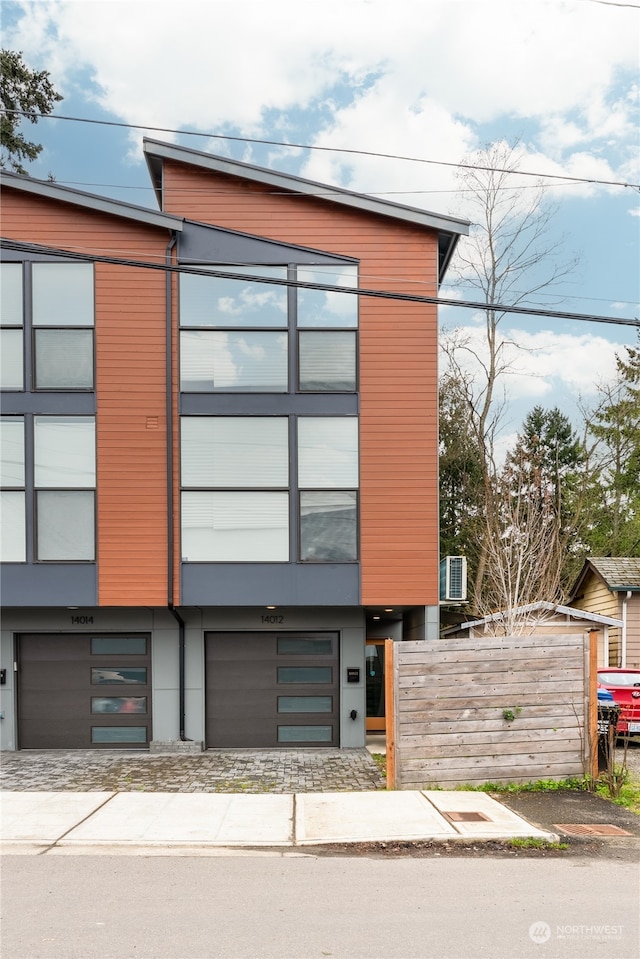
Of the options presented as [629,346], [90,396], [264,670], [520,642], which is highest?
[629,346]

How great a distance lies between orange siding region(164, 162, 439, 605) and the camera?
40.0 feet

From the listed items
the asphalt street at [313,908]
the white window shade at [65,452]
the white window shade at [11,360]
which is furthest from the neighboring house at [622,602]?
the white window shade at [11,360]

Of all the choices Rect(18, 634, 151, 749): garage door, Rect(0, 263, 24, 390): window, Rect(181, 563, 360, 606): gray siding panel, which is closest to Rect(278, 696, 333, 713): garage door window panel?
Rect(181, 563, 360, 606): gray siding panel

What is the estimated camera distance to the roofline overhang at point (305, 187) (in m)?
12.3

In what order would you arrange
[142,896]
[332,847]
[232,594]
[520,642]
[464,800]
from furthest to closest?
1. [232,594]
2. [520,642]
3. [464,800]
4. [332,847]
5. [142,896]

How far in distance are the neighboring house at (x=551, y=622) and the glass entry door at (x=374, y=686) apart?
2.61m

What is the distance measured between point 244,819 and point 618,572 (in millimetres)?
13163

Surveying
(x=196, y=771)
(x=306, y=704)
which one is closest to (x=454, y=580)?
Result: (x=306, y=704)

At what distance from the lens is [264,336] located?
40.7 feet

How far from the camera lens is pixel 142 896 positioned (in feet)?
18.9

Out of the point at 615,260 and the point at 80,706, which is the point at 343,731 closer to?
the point at 80,706

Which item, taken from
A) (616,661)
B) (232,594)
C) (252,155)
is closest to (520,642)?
(232,594)

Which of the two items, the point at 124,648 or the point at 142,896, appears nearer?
the point at 142,896

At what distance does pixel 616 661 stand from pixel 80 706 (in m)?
12.1
